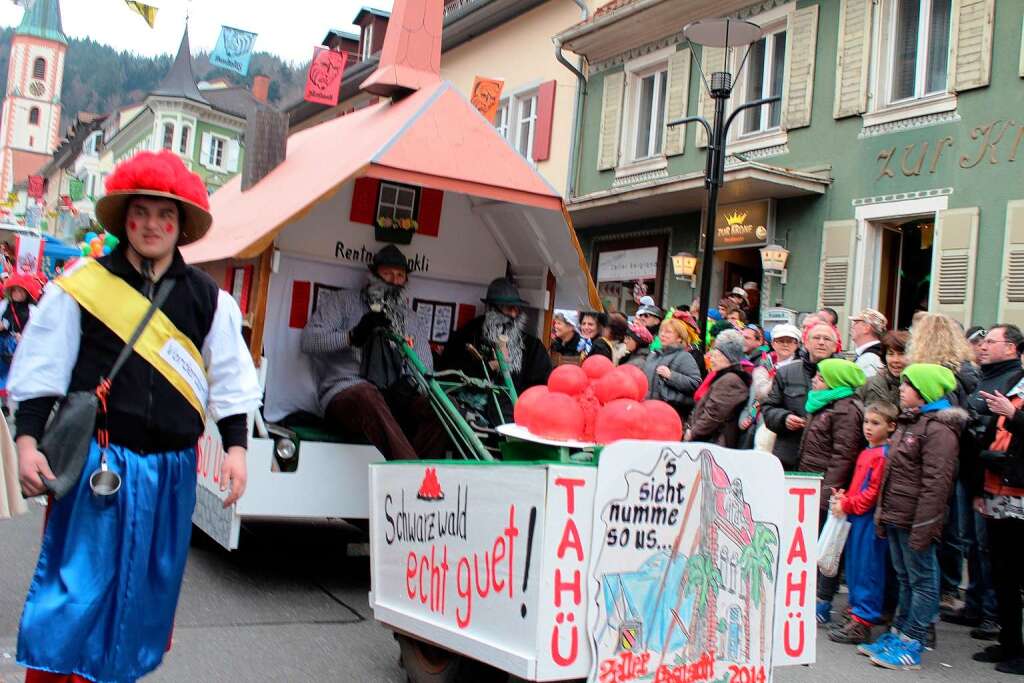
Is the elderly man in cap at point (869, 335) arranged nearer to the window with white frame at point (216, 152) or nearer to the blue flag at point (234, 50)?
the blue flag at point (234, 50)

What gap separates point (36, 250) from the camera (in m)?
20.1

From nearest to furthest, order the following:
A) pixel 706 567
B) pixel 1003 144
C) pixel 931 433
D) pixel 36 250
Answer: pixel 706 567, pixel 931 433, pixel 1003 144, pixel 36 250

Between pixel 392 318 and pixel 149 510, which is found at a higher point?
pixel 392 318

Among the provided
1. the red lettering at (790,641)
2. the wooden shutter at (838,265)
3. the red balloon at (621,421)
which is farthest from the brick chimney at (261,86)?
the red lettering at (790,641)

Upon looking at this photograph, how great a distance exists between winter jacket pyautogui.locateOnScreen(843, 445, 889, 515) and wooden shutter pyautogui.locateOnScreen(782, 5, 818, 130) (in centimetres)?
892

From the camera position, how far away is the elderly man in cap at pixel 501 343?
711 centimetres

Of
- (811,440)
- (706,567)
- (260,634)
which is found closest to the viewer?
(706,567)

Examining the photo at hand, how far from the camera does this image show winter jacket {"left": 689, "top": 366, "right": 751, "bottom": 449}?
7570mm

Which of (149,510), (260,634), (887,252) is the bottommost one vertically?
(260,634)

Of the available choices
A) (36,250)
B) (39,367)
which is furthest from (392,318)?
(36,250)

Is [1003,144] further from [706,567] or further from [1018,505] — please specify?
[706,567]

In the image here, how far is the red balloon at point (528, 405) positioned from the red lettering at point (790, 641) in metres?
1.31

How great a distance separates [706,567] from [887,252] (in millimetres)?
10694

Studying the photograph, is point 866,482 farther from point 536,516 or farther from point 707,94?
point 707,94
